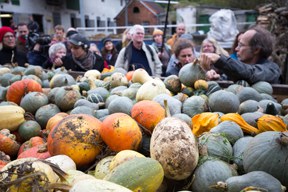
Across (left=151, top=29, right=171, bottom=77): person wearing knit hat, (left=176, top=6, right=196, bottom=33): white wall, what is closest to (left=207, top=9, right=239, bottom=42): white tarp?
(left=151, top=29, right=171, bottom=77): person wearing knit hat

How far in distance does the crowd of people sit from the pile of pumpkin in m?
→ 0.50

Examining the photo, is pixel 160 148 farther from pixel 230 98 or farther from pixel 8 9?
pixel 8 9

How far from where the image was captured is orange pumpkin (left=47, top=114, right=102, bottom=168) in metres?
1.79

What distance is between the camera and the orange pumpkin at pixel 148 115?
6.62ft

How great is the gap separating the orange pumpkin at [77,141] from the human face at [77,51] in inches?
151

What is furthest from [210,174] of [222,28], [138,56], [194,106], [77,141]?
[222,28]

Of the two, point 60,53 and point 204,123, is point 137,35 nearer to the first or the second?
point 60,53

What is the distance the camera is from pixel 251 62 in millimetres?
3656

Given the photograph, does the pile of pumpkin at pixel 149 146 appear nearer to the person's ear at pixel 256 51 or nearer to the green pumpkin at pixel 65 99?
the green pumpkin at pixel 65 99

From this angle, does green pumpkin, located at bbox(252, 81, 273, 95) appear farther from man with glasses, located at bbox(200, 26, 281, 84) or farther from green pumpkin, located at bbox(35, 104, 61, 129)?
green pumpkin, located at bbox(35, 104, 61, 129)

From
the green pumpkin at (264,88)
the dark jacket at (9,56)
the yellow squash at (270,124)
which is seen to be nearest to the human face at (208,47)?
the green pumpkin at (264,88)

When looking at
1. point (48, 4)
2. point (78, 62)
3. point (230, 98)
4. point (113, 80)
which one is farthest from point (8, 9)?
point (230, 98)

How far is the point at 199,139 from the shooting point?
6.05 ft

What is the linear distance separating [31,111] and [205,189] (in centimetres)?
198
